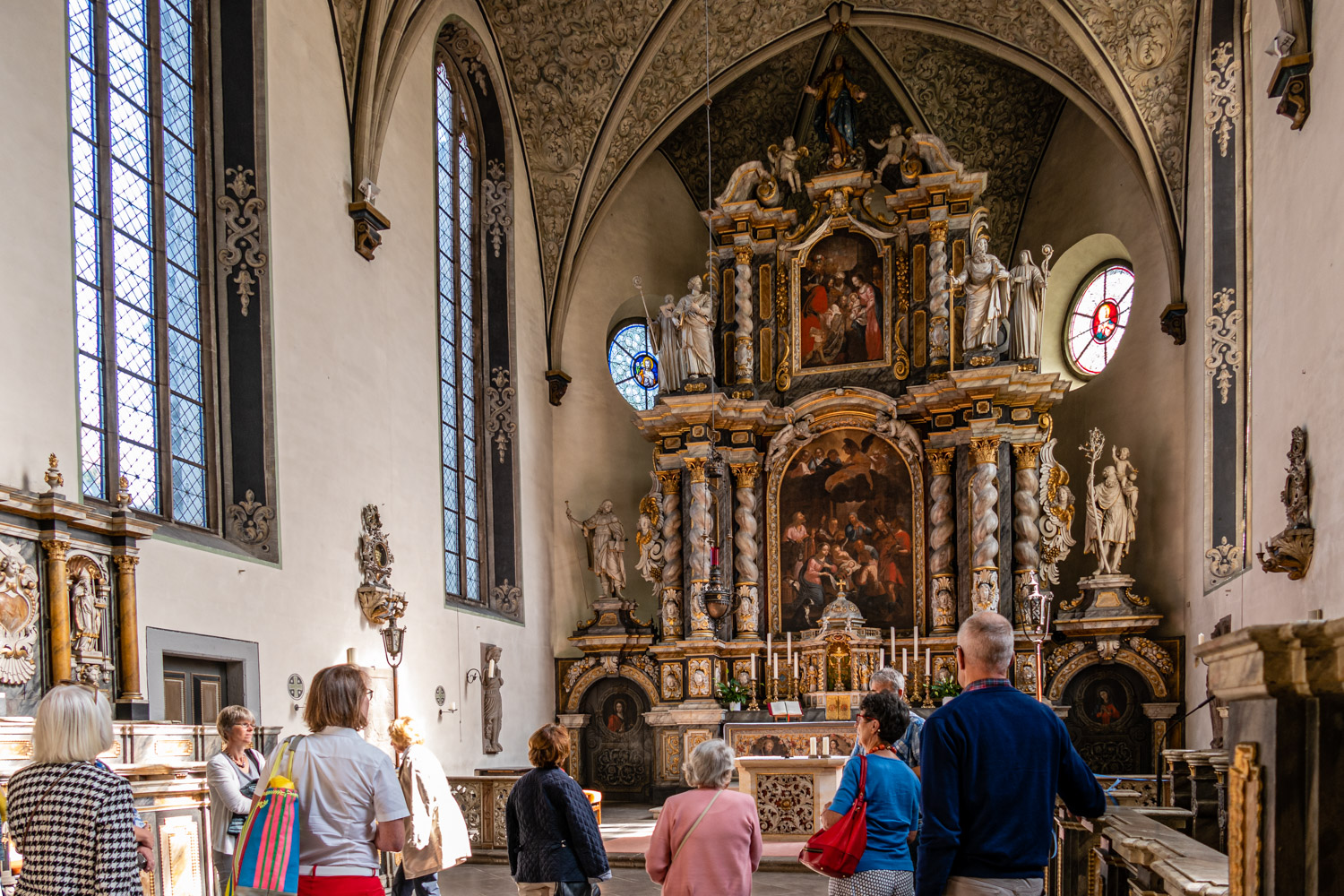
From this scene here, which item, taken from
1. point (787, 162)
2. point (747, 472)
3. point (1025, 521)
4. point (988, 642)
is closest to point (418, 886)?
point (988, 642)

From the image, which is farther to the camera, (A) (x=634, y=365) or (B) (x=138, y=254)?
(A) (x=634, y=365)

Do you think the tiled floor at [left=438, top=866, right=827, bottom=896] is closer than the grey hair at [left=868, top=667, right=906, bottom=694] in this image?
No

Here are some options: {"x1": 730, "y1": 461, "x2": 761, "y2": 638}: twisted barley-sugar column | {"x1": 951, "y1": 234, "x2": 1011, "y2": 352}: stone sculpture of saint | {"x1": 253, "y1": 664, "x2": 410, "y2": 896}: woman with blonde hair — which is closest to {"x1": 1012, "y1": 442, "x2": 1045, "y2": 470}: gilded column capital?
{"x1": 951, "y1": 234, "x2": 1011, "y2": 352}: stone sculpture of saint

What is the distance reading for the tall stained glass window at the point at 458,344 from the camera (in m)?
16.0

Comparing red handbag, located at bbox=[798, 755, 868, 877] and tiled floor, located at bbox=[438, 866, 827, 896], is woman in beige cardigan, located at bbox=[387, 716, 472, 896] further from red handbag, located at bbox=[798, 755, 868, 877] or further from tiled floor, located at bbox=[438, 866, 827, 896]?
tiled floor, located at bbox=[438, 866, 827, 896]

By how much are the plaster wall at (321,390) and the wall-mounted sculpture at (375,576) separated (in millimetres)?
133

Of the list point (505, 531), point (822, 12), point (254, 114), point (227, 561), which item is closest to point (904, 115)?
point (822, 12)

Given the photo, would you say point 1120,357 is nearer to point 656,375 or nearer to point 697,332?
point 697,332

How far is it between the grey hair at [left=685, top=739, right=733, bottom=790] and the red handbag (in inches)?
19.1

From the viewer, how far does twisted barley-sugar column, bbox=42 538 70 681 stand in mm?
8195

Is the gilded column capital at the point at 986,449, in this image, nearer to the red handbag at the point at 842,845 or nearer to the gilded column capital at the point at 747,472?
the gilded column capital at the point at 747,472

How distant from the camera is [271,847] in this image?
152 inches

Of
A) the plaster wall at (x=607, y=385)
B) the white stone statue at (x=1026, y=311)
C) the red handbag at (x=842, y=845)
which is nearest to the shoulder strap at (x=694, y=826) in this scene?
the red handbag at (x=842, y=845)

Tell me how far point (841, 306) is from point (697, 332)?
7.11 ft
